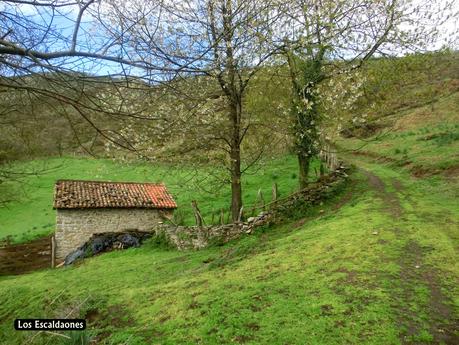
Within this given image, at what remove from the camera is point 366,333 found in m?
5.50

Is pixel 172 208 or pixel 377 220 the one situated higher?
pixel 377 220

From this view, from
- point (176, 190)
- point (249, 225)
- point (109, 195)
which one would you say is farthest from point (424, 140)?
point (109, 195)

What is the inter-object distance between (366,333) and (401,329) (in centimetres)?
52

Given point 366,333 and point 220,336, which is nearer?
point 366,333

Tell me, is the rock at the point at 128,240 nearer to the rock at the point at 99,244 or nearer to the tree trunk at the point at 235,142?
the rock at the point at 99,244

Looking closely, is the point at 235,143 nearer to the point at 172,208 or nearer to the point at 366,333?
the point at 366,333

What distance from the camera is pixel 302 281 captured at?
25.3 feet

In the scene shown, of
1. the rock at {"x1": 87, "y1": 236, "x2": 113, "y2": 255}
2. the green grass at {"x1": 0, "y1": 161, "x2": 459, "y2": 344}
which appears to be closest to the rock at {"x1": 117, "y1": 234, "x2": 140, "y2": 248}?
the rock at {"x1": 87, "y1": 236, "x2": 113, "y2": 255}

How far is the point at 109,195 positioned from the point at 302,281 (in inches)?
719

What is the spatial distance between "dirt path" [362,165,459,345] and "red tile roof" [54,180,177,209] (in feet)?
55.1

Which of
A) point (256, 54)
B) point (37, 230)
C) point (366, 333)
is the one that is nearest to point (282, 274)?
point (366, 333)

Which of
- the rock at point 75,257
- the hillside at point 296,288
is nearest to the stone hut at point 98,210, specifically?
the rock at point 75,257

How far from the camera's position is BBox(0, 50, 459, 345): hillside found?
234 inches

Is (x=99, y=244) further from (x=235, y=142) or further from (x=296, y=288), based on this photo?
(x=296, y=288)
